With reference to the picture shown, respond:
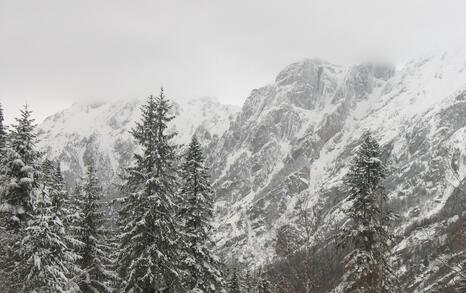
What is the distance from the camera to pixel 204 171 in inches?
1129

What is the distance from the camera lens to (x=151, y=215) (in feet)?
78.1

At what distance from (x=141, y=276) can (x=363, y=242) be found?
10.6 m

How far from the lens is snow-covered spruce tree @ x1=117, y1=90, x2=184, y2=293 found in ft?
76.9

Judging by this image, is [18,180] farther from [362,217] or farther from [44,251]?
[362,217]

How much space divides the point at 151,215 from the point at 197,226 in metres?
4.35

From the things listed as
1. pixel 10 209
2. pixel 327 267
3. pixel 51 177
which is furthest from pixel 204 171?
pixel 327 267

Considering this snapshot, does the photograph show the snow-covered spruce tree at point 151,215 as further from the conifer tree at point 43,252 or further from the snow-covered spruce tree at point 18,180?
the snow-covered spruce tree at point 18,180

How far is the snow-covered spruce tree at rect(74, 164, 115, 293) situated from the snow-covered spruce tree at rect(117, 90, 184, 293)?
444 centimetres

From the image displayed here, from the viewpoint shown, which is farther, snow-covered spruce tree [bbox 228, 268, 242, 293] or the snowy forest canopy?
snow-covered spruce tree [bbox 228, 268, 242, 293]

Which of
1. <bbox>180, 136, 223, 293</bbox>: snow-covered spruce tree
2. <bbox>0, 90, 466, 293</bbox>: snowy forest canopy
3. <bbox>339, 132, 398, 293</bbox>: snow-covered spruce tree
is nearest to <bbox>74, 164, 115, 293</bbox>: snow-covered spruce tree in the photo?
<bbox>0, 90, 466, 293</bbox>: snowy forest canopy

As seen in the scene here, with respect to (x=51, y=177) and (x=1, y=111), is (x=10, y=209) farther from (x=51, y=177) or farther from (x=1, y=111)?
(x=1, y=111)

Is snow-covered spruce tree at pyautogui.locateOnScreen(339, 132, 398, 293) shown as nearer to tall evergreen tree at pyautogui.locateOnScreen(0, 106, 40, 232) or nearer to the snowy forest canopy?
the snowy forest canopy

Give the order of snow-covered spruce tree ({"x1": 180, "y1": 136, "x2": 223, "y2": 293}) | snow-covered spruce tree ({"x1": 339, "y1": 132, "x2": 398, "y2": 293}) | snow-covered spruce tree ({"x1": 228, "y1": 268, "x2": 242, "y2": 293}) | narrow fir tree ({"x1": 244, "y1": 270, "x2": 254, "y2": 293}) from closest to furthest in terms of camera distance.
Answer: snow-covered spruce tree ({"x1": 339, "y1": 132, "x2": 398, "y2": 293})
snow-covered spruce tree ({"x1": 180, "y1": 136, "x2": 223, "y2": 293})
snow-covered spruce tree ({"x1": 228, "y1": 268, "x2": 242, "y2": 293})
narrow fir tree ({"x1": 244, "y1": 270, "x2": 254, "y2": 293})

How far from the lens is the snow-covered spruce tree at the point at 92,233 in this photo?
2912cm
